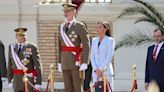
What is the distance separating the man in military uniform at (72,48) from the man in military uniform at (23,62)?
0.45 m

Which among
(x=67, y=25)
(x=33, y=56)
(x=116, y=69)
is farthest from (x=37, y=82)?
(x=116, y=69)

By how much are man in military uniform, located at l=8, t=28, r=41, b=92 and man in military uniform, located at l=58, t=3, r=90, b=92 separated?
45 centimetres

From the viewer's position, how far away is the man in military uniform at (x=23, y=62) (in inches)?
372

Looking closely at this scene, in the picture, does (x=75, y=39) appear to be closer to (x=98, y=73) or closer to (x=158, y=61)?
(x=98, y=73)

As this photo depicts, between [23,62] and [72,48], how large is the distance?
803 millimetres

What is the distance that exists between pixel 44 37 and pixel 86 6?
141 centimetres

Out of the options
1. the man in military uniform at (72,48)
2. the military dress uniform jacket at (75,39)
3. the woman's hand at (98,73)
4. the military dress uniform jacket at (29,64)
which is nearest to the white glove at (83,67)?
the man in military uniform at (72,48)

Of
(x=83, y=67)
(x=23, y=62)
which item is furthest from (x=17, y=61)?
(x=83, y=67)

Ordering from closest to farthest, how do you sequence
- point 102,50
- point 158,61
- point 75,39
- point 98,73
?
point 98,73, point 102,50, point 158,61, point 75,39

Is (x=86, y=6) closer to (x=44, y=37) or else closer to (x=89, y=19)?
(x=89, y=19)

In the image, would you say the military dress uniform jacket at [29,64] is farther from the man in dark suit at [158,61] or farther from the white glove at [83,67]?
the man in dark suit at [158,61]

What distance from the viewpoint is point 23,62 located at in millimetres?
9484

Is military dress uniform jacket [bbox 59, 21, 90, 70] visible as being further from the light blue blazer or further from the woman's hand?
the woman's hand

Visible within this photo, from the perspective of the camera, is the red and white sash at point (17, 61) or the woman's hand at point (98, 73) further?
the red and white sash at point (17, 61)
